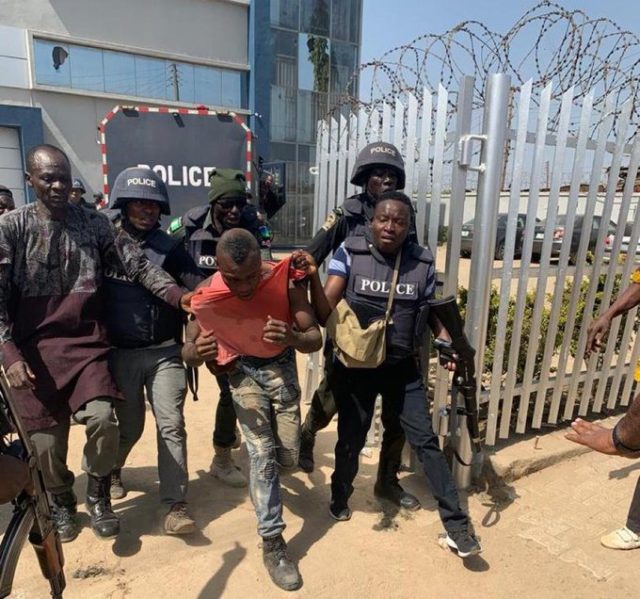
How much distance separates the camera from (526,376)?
129 inches

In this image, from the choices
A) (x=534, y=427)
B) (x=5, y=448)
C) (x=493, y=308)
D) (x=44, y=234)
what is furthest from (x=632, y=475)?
(x=44, y=234)

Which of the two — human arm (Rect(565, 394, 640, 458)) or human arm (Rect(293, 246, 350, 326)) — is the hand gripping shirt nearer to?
human arm (Rect(293, 246, 350, 326))

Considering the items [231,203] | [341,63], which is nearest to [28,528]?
[231,203]

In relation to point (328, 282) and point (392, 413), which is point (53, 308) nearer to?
point (328, 282)

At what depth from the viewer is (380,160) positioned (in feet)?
9.20

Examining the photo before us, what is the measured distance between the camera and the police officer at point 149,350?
2.62 m

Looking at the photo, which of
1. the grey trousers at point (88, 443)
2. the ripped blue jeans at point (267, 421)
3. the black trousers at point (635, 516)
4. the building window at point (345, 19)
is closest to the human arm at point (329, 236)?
the ripped blue jeans at point (267, 421)

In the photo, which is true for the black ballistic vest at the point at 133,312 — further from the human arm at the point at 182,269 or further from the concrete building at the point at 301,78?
the concrete building at the point at 301,78

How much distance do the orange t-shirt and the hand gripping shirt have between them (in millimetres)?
290

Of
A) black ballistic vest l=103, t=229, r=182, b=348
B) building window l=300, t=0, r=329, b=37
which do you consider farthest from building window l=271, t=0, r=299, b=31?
black ballistic vest l=103, t=229, r=182, b=348

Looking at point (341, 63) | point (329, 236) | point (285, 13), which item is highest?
point (285, 13)

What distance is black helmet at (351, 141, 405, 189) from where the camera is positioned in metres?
2.81

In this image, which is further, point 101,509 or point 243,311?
point 101,509

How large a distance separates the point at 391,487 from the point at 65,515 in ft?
5.69
